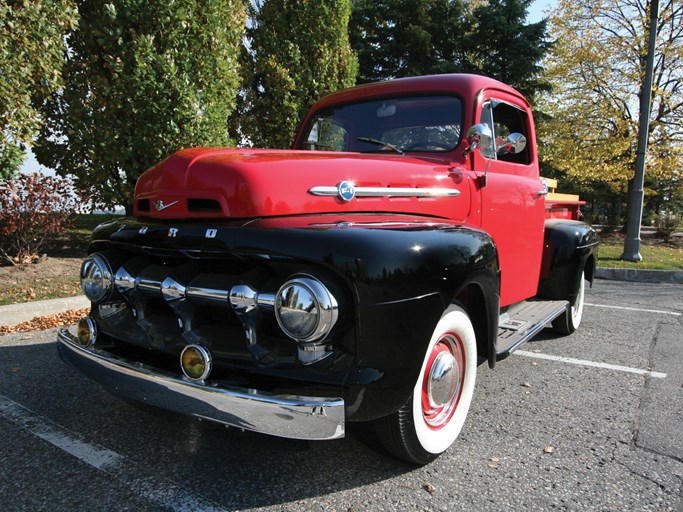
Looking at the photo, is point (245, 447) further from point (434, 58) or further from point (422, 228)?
point (434, 58)

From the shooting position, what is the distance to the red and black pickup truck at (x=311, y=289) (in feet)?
5.99

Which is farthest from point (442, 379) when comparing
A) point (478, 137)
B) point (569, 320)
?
point (569, 320)

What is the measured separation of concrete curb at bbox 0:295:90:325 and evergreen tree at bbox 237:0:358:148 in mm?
6265

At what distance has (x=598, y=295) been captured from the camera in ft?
23.2

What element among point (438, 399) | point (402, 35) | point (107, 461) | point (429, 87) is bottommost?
point (107, 461)

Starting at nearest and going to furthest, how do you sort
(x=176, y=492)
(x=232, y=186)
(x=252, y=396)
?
(x=252, y=396)
(x=176, y=492)
(x=232, y=186)

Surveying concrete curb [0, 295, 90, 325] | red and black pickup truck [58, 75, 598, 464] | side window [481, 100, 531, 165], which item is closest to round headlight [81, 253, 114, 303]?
red and black pickup truck [58, 75, 598, 464]

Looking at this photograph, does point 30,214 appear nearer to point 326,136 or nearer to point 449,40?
point 326,136

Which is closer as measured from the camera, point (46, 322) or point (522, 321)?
point (522, 321)

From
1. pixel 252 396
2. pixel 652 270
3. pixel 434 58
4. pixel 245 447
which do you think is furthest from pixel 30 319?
pixel 434 58

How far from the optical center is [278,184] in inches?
86.8

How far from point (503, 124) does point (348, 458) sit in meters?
2.69

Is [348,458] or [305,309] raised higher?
[305,309]

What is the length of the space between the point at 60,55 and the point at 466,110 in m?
5.18
